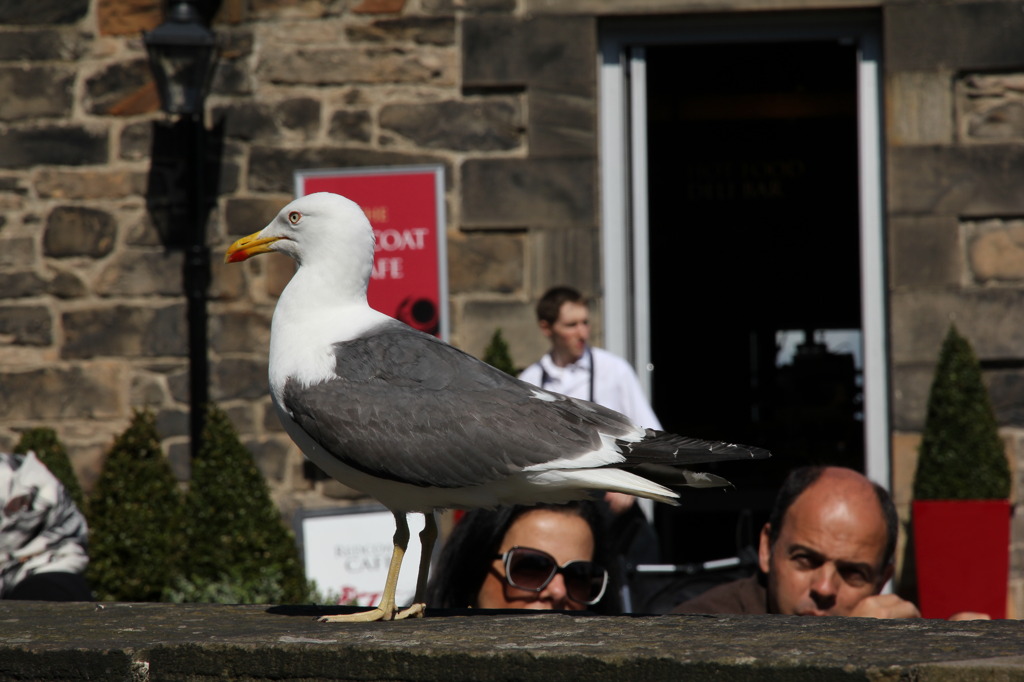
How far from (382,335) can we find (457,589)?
114cm

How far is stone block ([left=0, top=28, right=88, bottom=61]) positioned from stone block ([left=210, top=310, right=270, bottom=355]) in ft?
5.62

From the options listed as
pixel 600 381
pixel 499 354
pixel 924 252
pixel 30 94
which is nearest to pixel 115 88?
pixel 30 94

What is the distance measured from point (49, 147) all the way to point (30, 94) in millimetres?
305

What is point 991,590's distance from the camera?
6.27 metres

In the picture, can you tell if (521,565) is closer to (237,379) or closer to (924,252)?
(924,252)

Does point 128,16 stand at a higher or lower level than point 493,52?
higher

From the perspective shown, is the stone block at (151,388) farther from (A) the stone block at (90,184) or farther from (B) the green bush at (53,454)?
Result: (A) the stone block at (90,184)

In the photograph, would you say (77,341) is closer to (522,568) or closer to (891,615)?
(522,568)

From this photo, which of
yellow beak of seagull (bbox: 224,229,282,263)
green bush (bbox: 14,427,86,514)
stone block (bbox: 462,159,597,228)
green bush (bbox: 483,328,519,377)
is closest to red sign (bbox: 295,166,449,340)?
stone block (bbox: 462,159,597,228)

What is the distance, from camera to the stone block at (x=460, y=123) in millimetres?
7023

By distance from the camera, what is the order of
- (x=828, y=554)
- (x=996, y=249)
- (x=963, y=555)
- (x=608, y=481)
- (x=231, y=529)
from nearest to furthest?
(x=608, y=481) → (x=828, y=554) → (x=963, y=555) → (x=996, y=249) → (x=231, y=529)

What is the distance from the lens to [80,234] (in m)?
7.30

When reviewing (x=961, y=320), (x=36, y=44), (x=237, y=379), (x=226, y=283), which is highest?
(x=36, y=44)

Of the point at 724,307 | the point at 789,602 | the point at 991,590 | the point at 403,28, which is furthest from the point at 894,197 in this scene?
the point at 789,602
